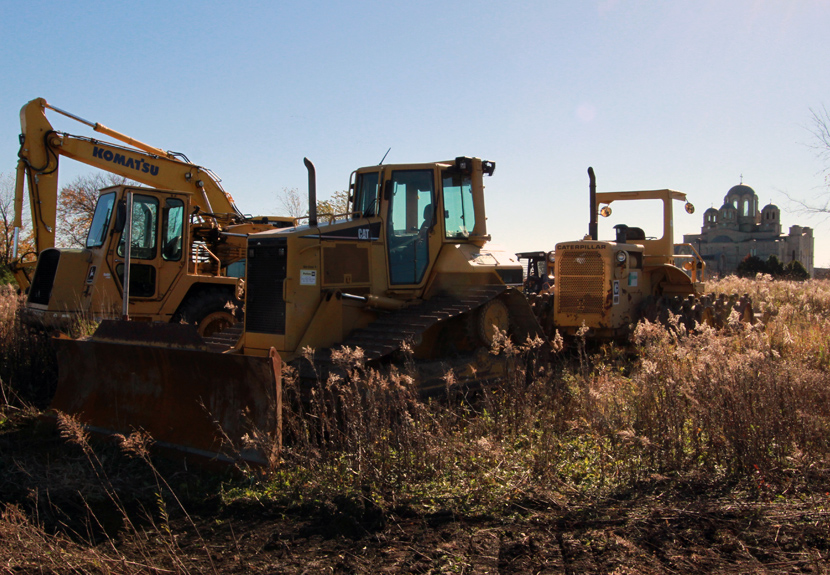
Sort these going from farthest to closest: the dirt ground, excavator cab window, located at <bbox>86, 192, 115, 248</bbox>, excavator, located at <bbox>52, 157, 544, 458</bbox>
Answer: excavator cab window, located at <bbox>86, 192, 115, 248</bbox> < excavator, located at <bbox>52, 157, 544, 458</bbox> < the dirt ground

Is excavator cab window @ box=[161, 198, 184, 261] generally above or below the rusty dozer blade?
above

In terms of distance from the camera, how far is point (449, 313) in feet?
22.5

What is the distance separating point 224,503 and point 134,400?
2.12m

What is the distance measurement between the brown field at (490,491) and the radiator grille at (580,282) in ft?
11.3

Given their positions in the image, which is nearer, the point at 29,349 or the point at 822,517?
the point at 822,517

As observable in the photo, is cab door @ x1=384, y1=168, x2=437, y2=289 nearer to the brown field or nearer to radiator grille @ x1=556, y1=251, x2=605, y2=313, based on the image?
the brown field

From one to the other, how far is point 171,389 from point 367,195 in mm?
3205

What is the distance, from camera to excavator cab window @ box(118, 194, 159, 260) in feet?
33.7

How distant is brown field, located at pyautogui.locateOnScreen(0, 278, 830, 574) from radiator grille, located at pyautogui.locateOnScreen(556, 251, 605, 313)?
3455 millimetres

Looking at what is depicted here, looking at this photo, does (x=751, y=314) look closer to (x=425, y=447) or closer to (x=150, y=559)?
(x=425, y=447)

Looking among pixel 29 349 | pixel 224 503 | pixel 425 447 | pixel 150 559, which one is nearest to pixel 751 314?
pixel 425 447

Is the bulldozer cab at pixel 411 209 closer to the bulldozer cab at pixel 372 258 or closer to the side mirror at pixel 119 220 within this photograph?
the bulldozer cab at pixel 372 258

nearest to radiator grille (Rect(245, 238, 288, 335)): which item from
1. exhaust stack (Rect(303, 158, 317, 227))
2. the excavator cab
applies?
exhaust stack (Rect(303, 158, 317, 227))

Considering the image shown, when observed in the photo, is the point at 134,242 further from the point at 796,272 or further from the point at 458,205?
the point at 796,272
